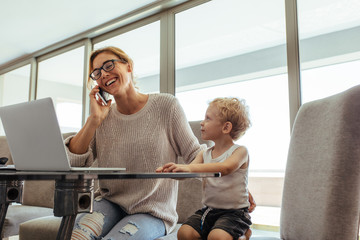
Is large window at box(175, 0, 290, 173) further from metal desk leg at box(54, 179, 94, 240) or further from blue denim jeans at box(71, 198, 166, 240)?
metal desk leg at box(54, 179, 94, 240)

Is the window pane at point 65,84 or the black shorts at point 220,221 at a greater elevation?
the window pane at point 65,84

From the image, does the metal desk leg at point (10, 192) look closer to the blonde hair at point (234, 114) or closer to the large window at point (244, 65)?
the blonde hair at point (234, 114)

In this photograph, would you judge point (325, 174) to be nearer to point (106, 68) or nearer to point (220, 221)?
point (220, 221)

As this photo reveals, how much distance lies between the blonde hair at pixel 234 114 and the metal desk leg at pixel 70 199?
67cm

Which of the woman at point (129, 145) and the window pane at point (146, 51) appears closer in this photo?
the woman at point (129, 145)

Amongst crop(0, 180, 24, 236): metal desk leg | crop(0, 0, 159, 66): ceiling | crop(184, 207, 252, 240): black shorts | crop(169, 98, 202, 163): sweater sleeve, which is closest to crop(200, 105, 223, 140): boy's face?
crop(169, 98, 202, 163): sweater sleeve

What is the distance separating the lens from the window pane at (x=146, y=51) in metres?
3.58

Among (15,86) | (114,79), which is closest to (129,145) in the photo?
(114,79)

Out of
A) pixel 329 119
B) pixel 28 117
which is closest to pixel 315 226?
pixel 329 119

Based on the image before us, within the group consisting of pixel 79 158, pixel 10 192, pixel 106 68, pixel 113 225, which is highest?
pixel 106 68

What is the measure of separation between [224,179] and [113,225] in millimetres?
459

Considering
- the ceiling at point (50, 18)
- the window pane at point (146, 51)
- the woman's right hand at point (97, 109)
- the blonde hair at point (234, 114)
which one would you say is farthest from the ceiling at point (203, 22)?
the woman's right hand at point (97, 109)

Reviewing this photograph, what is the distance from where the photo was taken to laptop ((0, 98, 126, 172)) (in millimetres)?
805

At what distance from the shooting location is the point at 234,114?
4.26 feet
